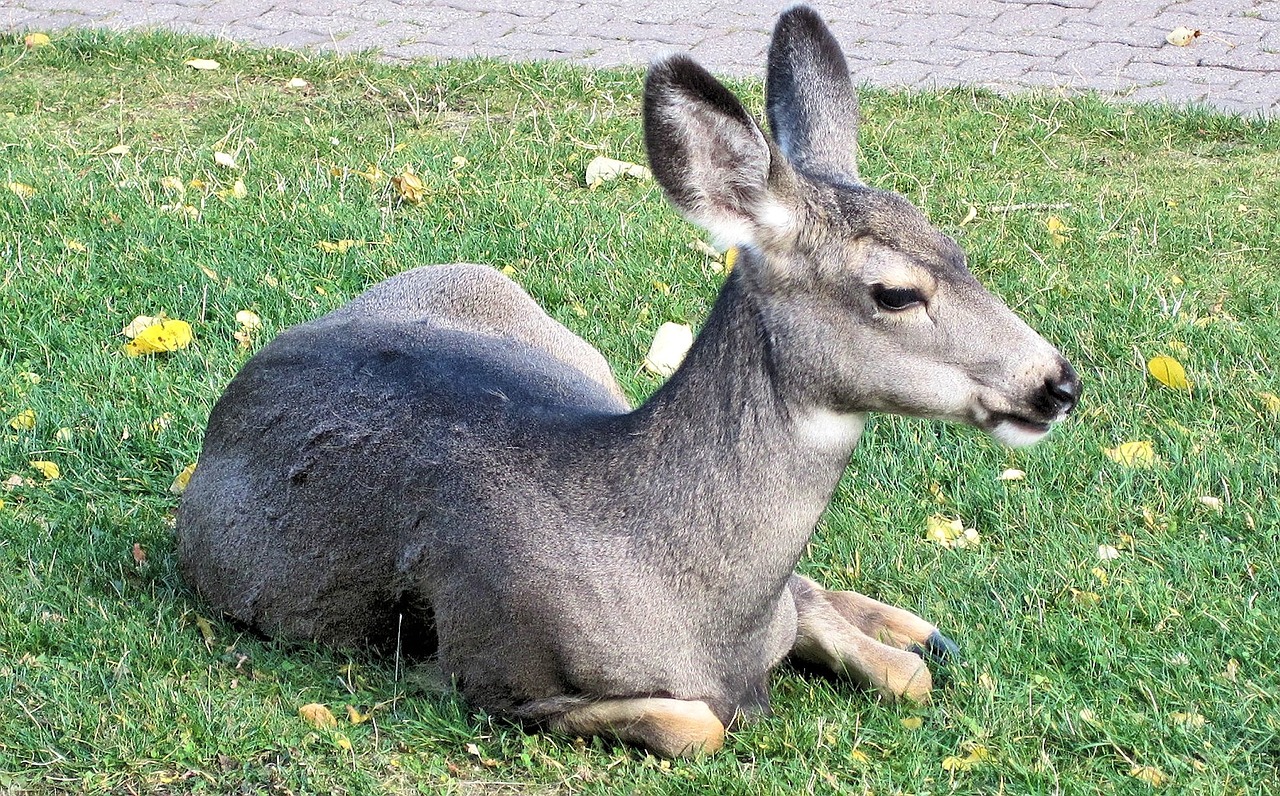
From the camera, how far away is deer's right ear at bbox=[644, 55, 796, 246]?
3898 mm

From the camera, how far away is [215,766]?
13.5 feet

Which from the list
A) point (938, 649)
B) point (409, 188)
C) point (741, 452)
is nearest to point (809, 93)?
point (741, 452)

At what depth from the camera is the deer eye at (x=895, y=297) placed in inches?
159

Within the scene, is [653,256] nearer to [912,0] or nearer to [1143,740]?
[1143,740]

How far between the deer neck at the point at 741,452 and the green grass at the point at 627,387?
53 cm

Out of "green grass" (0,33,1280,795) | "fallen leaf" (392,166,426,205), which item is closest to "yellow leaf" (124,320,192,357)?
"green grass" (0,33,1280,795)

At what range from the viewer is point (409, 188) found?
7.78 m

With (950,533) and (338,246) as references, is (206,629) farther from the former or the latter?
(338,246)

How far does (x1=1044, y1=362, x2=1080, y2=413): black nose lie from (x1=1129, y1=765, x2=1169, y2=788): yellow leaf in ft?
2.99

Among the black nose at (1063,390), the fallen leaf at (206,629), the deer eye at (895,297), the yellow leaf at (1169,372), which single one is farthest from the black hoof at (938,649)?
the fallen leaf at (206,629)

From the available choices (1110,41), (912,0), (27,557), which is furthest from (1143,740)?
(912,0)

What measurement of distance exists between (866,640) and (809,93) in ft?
5.10

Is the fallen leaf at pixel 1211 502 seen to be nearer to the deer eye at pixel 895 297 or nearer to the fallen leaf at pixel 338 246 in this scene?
the deer eye at pixel 895 297

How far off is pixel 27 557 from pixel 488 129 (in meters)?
4.20
